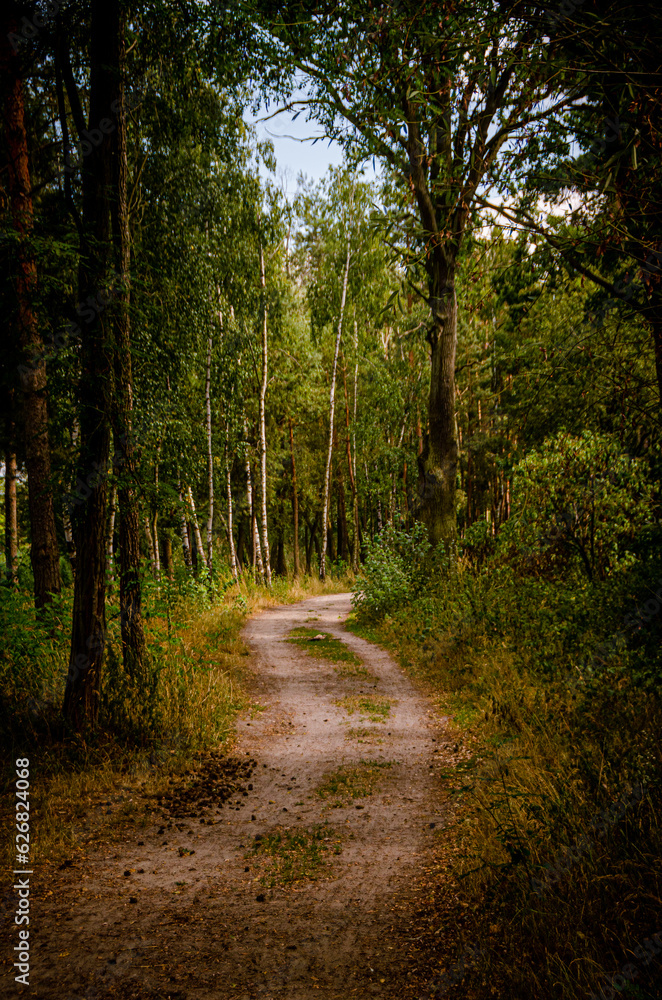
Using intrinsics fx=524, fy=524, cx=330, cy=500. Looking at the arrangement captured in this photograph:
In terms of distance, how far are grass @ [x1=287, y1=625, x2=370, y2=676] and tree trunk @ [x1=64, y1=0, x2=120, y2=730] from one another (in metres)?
4.75

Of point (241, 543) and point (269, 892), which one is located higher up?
point (269, 892)

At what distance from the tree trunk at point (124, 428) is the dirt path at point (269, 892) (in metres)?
1.84

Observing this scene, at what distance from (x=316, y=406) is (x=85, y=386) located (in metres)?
21.4

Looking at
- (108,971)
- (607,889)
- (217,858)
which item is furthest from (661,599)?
(108,971)

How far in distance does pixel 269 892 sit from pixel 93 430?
4429mm

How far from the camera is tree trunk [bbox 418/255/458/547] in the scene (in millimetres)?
11320

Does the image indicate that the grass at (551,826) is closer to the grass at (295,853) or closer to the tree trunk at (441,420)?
the grass at (295,853)

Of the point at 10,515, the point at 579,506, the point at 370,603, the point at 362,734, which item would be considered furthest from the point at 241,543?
the point at 579,506

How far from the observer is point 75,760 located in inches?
205

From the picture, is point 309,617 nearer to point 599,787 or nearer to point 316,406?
point 599,787

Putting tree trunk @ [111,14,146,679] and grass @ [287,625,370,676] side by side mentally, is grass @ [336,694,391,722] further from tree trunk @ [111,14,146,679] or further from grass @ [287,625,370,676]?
tree trunk @ [111,14,146,679]

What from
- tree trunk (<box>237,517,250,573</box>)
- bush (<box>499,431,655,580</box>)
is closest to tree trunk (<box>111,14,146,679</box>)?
bush (<box>499,431,655,580</box>)

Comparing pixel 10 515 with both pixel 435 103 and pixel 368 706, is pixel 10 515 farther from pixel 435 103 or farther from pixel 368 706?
pixel 435 103

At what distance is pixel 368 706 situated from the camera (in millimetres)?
7461
